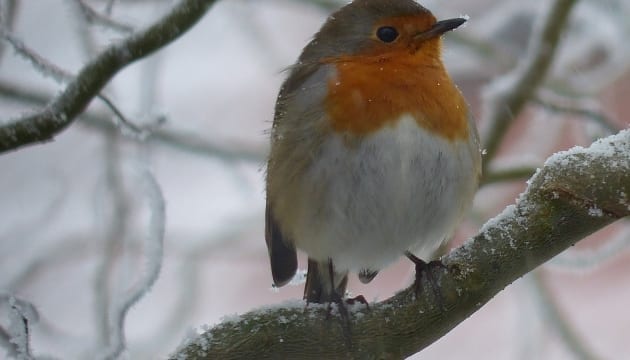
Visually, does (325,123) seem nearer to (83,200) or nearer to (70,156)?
(70,156)

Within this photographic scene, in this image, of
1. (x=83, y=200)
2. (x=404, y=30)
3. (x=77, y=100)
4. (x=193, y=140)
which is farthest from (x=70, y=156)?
(x=77, y=100)

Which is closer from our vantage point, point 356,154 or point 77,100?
point 77,100

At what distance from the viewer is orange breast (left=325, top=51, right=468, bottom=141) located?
195cm

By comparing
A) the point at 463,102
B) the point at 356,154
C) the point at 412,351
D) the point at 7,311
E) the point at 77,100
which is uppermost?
the point at 463,102

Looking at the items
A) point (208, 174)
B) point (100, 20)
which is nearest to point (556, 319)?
point (100, 20)

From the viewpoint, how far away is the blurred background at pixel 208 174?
8.23ft

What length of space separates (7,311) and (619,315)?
458cm

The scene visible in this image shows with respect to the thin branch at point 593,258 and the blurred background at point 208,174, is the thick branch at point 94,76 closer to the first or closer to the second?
the blurred background at point 208,174

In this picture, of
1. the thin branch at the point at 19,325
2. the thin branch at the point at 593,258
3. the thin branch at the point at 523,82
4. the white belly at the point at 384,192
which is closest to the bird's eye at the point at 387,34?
the white belly at the point at 384,192

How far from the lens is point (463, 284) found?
151cm

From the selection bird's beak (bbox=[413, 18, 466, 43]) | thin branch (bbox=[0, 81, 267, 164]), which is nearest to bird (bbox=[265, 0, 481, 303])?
bird's beak (bbox=[413, 18, 466, 43])

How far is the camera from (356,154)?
1.93 m

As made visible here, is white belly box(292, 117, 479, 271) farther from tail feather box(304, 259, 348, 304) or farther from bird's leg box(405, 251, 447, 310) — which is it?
bird's leg box(405, 251, 447, 310)

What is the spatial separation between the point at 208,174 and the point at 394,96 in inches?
196
